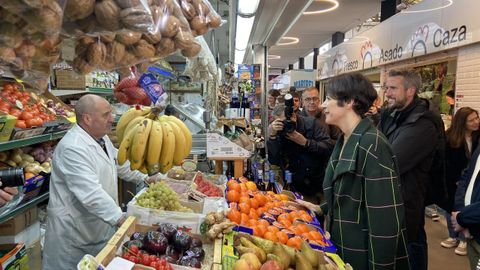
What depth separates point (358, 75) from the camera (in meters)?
2.28

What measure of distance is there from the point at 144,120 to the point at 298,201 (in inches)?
53.0

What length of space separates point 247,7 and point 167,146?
9.10 feet

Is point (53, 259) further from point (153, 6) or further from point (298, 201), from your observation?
point (153, 6)

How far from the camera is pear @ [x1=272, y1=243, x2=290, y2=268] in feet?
5.56

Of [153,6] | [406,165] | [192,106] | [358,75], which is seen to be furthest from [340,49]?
[153,6]

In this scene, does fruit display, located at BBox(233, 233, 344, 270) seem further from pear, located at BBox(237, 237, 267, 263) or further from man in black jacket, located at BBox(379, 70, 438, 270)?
man in black jacket, located at BBox(379, 70, 438, 270)

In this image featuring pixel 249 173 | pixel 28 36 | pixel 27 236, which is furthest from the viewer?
pixel 249 173

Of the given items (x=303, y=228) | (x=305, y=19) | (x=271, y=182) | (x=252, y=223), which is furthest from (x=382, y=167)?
(x=305, y=19)

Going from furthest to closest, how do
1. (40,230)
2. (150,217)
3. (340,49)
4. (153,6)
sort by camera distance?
(340,49), (40,230), (150,217), (153,6)

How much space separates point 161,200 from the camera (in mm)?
2238

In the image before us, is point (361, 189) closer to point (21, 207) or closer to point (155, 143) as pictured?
point (155, 143)

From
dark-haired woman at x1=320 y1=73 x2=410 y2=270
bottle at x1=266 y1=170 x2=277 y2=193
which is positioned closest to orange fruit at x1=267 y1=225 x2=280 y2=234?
dark-haired woman at x1=320 y1=73 x2=410 y2=270

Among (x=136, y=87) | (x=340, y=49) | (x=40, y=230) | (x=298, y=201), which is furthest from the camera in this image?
(x=340, y=49)

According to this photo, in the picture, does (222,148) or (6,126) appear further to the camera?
(222,148)
